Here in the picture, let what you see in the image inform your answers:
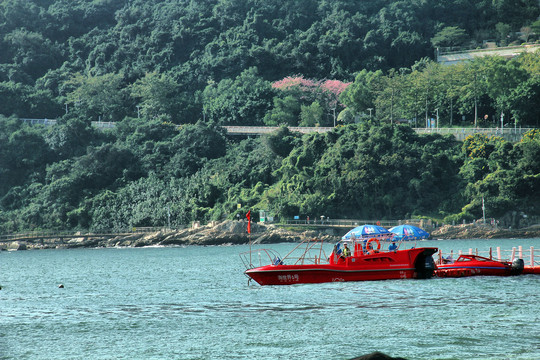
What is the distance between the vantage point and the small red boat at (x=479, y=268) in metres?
46.1

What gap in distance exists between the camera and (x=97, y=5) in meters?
173

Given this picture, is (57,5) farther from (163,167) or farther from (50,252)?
(50,252)

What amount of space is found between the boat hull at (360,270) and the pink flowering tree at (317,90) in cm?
8813

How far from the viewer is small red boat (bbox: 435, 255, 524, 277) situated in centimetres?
4609

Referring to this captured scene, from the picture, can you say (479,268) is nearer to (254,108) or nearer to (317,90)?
(254,108)

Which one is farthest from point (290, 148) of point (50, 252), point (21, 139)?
point (21, 139)

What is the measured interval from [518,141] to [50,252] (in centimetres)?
6016

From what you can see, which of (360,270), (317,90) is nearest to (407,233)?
(360,270)

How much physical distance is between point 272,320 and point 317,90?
339 ft

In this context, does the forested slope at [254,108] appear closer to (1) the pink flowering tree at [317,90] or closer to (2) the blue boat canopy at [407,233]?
(1) the pink flowering tree at [317,90]

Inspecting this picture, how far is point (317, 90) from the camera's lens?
135 m

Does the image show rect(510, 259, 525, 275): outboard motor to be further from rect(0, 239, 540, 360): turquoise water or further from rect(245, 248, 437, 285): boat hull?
rect(245, 248, 437, 285): boat hull

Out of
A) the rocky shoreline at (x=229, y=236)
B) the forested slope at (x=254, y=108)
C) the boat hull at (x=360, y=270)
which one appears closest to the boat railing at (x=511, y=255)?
the boat hull at (x=360, y=270)

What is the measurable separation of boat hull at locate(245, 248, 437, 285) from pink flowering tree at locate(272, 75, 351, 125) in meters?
88.1
